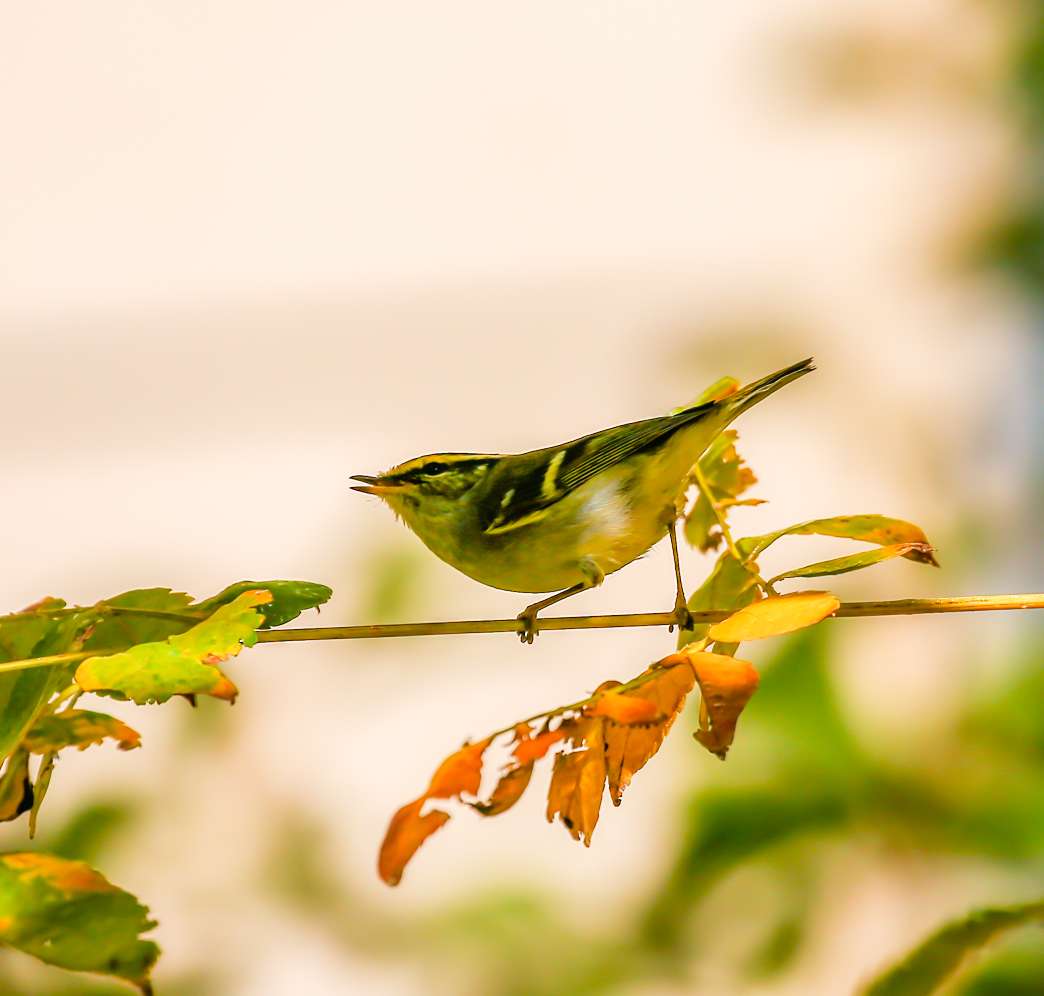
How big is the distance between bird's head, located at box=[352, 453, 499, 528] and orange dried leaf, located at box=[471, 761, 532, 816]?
20.4 inches

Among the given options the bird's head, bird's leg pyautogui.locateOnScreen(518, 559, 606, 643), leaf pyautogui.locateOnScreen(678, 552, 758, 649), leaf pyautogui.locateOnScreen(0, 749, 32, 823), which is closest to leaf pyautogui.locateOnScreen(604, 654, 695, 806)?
leaf pyautogui.locateOnScreen(678, 552, 758, 649)

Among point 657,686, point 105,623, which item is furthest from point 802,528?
point 105,623

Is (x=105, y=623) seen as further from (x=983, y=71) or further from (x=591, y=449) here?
(x=983, y=71)

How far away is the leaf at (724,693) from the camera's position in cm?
37

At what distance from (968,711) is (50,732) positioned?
0.70 meters

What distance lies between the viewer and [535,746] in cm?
36

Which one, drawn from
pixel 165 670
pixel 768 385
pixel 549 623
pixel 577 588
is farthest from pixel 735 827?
pixel 165 670

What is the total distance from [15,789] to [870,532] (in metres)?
0.35

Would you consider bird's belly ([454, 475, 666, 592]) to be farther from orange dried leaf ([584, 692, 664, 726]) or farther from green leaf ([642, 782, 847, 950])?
orange dried leaf ([584, 692, 664, 726])

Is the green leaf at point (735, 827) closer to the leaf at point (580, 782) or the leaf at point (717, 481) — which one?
the leaf at point (717, 481)

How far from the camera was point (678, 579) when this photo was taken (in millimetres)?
670

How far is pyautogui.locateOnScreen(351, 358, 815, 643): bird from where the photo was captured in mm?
768

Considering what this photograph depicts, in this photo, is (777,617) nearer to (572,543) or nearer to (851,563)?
(851,563)

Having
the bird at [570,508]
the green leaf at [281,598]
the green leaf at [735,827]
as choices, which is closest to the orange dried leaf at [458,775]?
the green leaf at [281,598]
